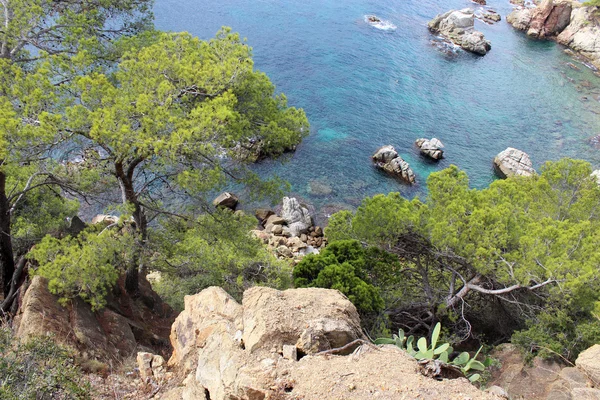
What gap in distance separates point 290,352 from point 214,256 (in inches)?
277

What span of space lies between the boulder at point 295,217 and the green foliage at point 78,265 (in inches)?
679

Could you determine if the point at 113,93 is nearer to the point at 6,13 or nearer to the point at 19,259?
the point at 6,13

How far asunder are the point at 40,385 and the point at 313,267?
9.01 metres

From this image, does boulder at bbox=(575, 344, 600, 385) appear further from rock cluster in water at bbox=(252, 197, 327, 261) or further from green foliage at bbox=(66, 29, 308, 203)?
rock cluster in water at bbox=(252, 197, 327, 261)

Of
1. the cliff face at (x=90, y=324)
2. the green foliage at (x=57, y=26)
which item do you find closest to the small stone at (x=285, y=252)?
the cliff face at (x=90, y=324)

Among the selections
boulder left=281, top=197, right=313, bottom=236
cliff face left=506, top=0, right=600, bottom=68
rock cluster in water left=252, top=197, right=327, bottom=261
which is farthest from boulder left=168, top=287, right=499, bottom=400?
cliff face left=506, top=0, right=600, bottom=68

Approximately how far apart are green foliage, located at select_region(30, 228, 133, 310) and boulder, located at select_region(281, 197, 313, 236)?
17.3m

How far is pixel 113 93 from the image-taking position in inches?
447

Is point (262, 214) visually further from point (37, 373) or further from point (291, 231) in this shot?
point (37, 373)

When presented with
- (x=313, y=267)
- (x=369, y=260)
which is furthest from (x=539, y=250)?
(x=313, y=267)

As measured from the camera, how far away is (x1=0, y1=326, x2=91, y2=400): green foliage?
7875 mm

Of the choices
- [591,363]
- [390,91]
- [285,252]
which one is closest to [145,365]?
[591,363]

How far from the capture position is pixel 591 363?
38.1ft

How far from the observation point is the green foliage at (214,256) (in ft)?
47.7
